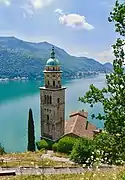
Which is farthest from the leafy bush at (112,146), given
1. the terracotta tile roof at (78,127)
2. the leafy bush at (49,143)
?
the leafy bush at (49,143)

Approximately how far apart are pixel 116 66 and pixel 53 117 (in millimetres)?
42482

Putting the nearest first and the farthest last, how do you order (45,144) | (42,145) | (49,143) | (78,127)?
1. (78,127)
2. (42,145)
3. (45,144)
4. (49,143)

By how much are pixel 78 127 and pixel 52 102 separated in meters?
6.99

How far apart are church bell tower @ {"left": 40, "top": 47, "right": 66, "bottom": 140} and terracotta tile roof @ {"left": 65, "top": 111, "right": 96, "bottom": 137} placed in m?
1.92

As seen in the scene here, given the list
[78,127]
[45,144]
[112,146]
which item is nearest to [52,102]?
[78,127]

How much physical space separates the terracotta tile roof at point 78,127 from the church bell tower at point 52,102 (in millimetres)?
1924

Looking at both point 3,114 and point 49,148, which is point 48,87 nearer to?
point 49,148

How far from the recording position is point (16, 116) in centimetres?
9131

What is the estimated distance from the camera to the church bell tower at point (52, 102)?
5356cm


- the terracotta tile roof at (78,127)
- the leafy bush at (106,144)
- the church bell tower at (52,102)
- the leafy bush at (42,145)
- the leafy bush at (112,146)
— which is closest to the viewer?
the leafy bush at (112,146)

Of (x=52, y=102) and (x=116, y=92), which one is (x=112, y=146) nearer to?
(x=116, y=92)

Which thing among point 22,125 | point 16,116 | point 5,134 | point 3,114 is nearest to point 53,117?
point 5,134

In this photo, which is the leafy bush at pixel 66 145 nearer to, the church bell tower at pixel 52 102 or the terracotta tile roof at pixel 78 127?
the terracotta tile roof at pixel 78 127

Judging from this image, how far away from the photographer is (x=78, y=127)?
49.9 metres
